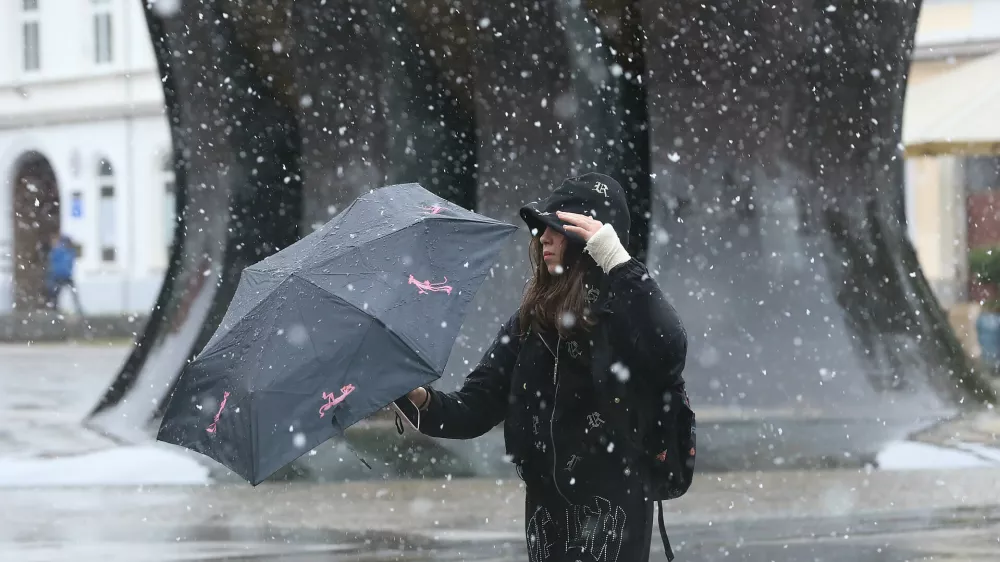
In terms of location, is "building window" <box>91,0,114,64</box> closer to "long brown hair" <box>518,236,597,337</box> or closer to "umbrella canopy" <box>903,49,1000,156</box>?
"umbrella canopy" <box>903,49,1000,156</box>

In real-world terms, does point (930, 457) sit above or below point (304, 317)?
below

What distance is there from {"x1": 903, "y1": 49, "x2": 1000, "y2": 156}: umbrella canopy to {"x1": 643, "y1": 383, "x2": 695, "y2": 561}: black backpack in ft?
25.2

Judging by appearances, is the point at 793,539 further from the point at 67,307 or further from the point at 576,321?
the point at 67,307

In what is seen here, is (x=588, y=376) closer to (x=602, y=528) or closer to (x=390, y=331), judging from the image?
(x=602, y=528)

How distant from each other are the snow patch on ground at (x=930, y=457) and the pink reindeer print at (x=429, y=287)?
4.16 m

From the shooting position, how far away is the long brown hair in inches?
105

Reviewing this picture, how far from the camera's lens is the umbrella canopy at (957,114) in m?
9.99

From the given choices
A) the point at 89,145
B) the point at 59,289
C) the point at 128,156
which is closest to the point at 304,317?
the point at 59,289

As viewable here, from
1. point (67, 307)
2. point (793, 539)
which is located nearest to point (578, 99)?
point (793, 539)

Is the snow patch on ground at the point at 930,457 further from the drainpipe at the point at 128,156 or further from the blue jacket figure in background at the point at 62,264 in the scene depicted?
the drainpipe at the point at 128,156

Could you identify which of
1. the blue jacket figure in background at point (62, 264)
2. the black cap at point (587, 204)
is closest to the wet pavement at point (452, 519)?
the black cap at point (587, 204)

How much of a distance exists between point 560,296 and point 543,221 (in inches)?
6.1

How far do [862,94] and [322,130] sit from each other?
2.96 m

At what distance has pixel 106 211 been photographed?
86.4ft
